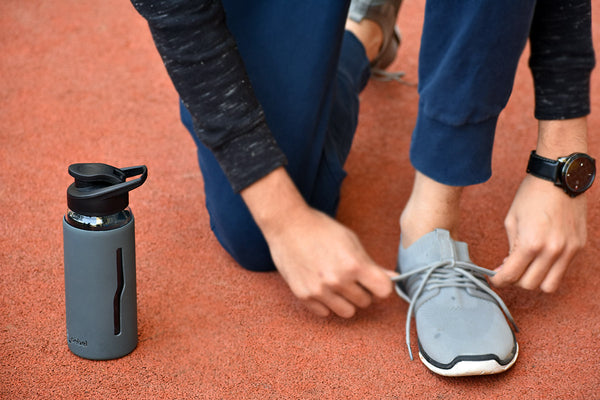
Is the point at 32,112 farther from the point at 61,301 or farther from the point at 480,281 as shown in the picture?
the point at 480,281

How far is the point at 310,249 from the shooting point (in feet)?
2.50

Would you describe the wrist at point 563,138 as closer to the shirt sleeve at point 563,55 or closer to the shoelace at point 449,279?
the shirt sleeve at point 563,55

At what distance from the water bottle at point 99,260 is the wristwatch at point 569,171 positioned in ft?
1.96

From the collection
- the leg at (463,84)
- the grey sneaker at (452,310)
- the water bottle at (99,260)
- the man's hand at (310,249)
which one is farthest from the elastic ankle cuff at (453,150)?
the water bottle at (99,260)

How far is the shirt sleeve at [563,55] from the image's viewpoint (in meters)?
0.92

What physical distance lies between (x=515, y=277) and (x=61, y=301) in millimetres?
703

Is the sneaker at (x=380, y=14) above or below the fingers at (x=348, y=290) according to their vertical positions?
above

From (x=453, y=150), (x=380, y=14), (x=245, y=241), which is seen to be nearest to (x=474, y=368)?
(x=453, y=150)

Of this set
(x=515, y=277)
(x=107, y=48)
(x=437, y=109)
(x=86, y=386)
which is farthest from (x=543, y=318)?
(x=107, y=48)

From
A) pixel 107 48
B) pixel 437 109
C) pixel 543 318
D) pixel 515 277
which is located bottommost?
pixel 543 318

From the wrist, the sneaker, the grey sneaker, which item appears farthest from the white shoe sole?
the sneaker

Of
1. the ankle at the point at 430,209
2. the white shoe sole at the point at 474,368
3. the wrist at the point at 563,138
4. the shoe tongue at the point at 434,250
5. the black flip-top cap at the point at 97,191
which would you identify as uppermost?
the black flip-top cap at the point at 97,191

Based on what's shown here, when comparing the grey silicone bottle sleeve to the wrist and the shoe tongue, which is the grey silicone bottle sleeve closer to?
the shoe tongue

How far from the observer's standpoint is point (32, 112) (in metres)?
1.50
